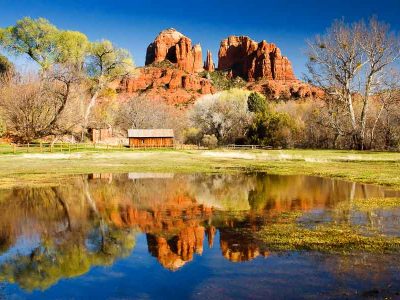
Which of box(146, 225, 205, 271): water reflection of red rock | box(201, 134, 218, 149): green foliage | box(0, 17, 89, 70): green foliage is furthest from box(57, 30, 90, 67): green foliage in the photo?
box(146, 225, 205, 271): water reflection of red rock

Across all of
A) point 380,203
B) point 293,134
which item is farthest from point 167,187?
point 293,134

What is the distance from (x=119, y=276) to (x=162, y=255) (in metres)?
1.47

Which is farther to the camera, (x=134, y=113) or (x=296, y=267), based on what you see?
(x=134, y=113)

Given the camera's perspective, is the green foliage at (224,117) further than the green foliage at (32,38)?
Yes

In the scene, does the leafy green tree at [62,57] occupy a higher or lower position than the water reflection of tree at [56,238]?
higher

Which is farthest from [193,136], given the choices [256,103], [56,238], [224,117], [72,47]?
[56,238]

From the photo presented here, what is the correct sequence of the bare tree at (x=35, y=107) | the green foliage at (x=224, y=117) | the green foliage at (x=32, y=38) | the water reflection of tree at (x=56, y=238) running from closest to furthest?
the water reflection of tree at (x=56, y=238) < the bare tree at (x=35, y=107) < the green foliage at (x=32, y=38) < the green foliage at (x=224, y=117)

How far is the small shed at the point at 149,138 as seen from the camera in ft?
248

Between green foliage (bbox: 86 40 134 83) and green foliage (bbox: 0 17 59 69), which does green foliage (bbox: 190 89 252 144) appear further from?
green foliage (bbox: 0 17 59 69)

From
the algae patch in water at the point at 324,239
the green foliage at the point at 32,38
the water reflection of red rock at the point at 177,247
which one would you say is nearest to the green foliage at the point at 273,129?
the green foliage at the point at 32,38

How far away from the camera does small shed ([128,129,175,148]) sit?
7562 centimetres

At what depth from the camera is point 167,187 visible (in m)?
20.9

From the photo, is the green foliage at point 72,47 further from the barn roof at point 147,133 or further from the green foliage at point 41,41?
the barn roof at point 147,133

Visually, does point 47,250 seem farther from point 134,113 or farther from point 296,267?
point 134,113
